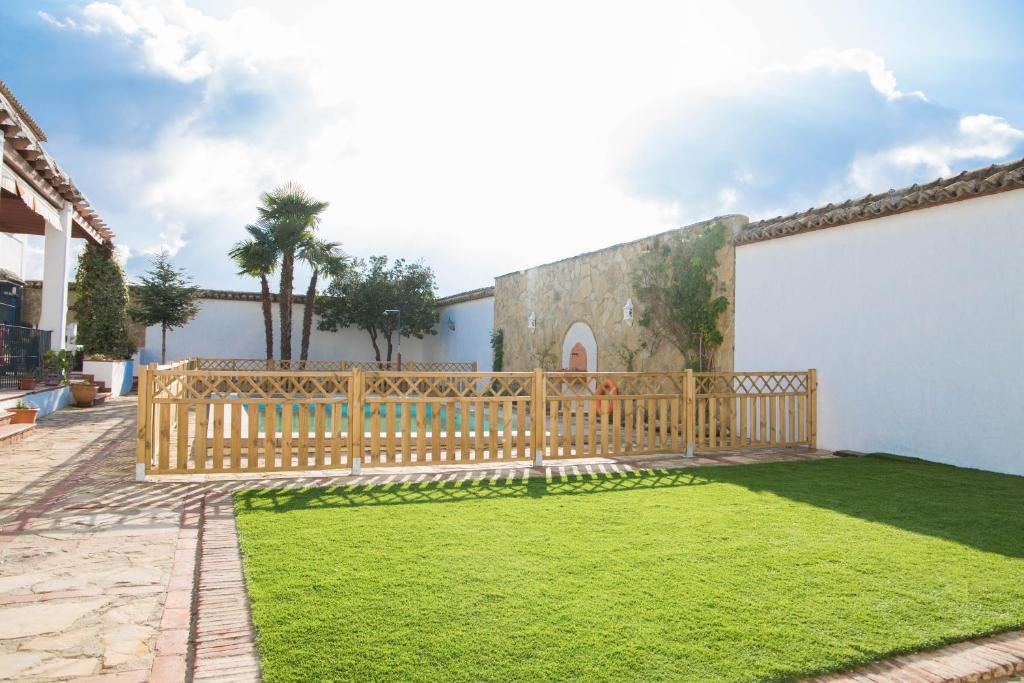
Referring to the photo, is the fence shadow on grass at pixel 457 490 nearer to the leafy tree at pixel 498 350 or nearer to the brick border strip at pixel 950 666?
the brick border strip at pixel 950 666

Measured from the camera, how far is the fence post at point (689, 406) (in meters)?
7.78

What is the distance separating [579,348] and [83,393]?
33.3 ft

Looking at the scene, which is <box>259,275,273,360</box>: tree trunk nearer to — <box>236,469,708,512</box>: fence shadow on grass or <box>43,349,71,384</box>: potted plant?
<box>43,349,71,384</box>: potted plant

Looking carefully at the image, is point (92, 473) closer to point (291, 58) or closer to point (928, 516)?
point (291, 58)

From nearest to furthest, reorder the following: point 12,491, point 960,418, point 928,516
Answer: point 928,516 → point 12,491 → point 960,418

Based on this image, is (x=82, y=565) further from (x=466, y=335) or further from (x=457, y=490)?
(x=466, y=335)

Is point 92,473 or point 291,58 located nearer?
point 92,473

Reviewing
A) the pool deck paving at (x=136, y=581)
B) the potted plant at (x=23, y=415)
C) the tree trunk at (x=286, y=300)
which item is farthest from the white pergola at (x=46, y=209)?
the pool deck paving at (x=136, y=581)

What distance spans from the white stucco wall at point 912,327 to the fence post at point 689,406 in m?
2.40

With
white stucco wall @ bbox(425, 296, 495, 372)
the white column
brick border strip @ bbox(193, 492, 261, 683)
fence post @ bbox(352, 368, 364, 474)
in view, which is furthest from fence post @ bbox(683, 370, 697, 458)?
white stucco wall @ bbox(425, 296, 495, 372)

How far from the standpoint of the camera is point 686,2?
23.2 feet

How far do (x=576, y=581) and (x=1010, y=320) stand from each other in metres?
6.32

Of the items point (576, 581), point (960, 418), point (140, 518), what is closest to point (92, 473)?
point (140, 518)

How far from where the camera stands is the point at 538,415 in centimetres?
701
